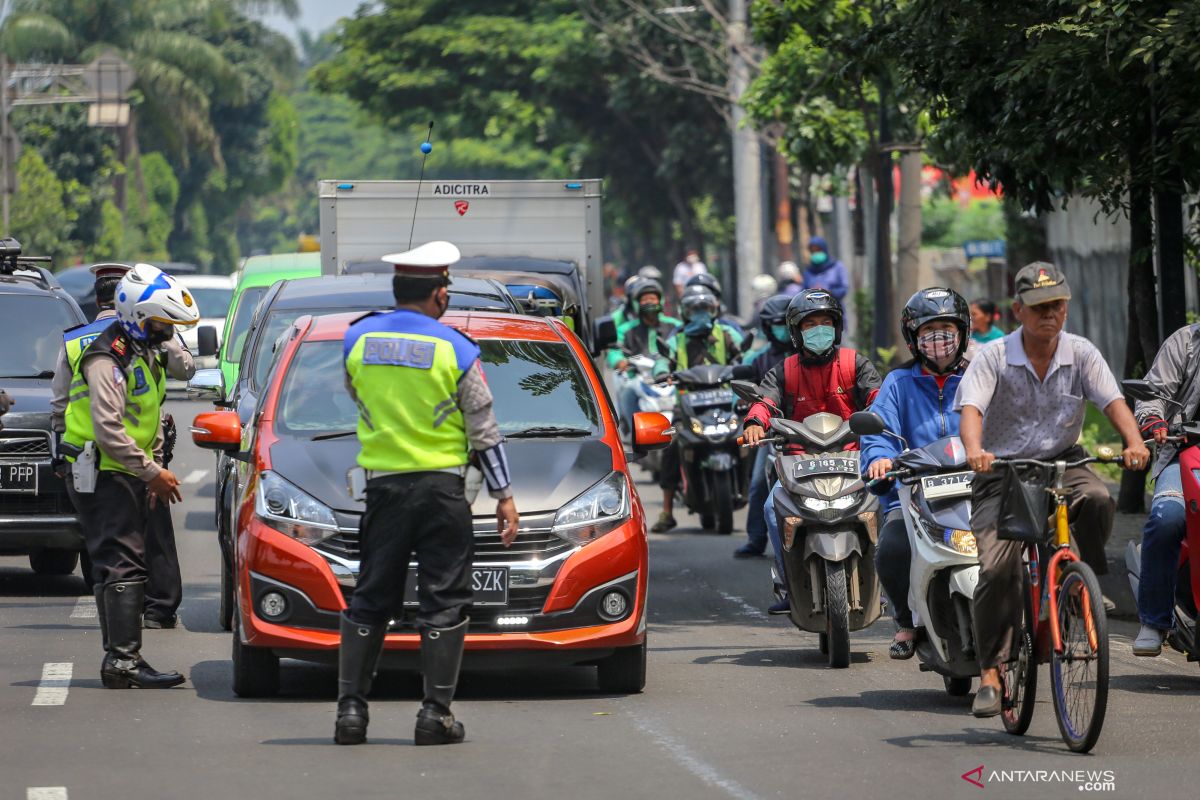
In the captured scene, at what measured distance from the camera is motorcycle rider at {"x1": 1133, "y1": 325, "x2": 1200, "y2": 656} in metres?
9.33

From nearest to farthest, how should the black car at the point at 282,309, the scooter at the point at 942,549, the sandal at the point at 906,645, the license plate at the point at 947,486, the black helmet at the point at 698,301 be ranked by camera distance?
the scooter at the point at 942,549 → the license plate at the point at 947,486 → the sandal at the point at 906,645 → the black car at the point at 282,309 → the black helmet at the point at 698,301

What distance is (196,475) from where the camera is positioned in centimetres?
2114

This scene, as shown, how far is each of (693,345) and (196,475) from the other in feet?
20.3

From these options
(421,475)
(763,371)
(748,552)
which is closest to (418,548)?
(421,475)

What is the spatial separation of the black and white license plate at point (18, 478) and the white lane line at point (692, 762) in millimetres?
5273

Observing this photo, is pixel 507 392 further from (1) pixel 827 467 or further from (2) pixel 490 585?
(1) pixel 827 467

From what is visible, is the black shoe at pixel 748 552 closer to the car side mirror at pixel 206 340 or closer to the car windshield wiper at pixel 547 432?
the car side mirror at pixel 206 340

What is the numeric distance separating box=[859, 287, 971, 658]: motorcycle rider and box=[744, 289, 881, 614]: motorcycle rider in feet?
4.65

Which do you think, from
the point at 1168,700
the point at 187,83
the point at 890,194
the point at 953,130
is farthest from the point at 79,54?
the point at 1168,700

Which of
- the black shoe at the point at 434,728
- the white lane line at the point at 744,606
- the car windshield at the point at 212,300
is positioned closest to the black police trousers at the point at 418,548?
the black shoe at the point at 434,728

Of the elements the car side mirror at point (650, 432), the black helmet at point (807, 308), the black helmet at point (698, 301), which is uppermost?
the black helmet at point (698, 301)

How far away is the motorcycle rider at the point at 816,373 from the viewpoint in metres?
10.8

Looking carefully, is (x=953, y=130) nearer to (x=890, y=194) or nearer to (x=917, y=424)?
(x=917, y=424)

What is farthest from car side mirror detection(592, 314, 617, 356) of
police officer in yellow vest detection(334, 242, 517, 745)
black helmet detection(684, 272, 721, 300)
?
police officer in yellow vest detection(334, 242, 517, 745)
